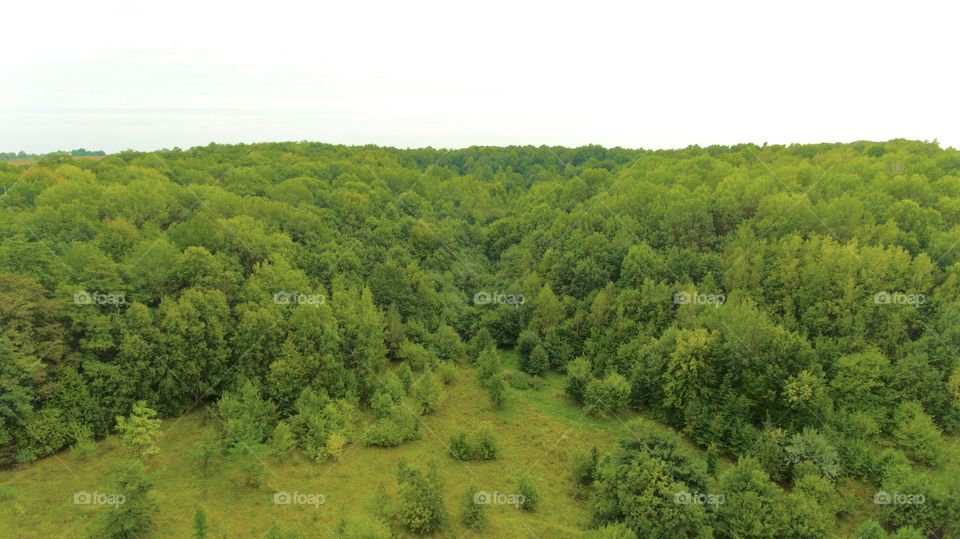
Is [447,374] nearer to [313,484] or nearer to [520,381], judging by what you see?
[520,381]

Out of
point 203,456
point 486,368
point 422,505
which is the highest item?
point 486,368

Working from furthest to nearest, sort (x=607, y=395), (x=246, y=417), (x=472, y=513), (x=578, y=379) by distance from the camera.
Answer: (x=578, y=379)
(x=607, y=395)
(x=246, y=417)
(x=472, y=513)

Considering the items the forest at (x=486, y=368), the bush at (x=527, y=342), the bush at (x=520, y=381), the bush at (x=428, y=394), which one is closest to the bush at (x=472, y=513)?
the forest at (x=486, y=368)

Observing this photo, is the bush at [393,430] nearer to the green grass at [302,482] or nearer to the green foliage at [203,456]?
the green grass at [302,482]

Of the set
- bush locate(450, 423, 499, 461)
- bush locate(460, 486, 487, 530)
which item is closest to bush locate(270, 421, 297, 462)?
bush locate(450, 423, 499, 461)

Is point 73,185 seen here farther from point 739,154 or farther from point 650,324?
point 739,154

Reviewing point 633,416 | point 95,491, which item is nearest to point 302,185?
point 95,491

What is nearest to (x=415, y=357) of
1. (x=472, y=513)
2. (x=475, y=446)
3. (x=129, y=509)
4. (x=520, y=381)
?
(x=520, y=381)
